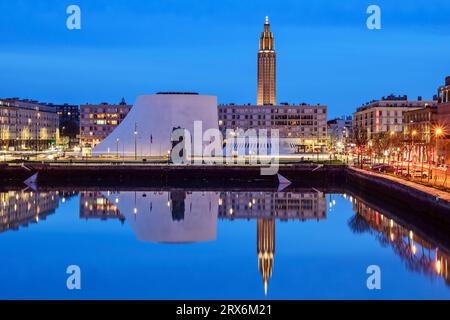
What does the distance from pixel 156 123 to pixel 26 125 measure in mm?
39678

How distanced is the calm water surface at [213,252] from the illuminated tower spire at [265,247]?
0.13 feet

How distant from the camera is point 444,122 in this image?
50.9m

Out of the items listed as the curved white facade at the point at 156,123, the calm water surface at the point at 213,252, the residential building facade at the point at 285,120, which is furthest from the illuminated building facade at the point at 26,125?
the calm water surface at the point at 213,252

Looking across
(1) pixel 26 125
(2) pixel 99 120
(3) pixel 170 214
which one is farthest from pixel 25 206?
(1) pixel 26 125

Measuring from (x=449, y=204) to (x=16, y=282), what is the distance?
547 inches

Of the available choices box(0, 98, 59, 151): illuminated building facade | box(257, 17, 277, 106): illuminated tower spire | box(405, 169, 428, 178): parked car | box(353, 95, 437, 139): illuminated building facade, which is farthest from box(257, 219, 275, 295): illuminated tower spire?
box(257, 17, 277, 106): illuminated tower spire

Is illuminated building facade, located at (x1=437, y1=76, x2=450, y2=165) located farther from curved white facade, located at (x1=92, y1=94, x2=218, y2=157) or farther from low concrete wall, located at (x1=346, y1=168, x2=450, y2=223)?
curved white facade, located at (x1=92, y1=94, x2=218, y2=157)

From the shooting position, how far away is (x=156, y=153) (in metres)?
67.6

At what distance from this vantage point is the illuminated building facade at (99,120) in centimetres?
9138

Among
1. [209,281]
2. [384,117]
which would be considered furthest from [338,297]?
[384,117]

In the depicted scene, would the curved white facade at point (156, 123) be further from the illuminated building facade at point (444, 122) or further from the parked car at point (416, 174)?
the parked car at point (416, 174)

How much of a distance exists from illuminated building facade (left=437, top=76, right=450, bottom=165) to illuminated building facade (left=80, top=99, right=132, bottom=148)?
161 feet

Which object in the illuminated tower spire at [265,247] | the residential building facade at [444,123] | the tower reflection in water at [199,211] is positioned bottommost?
the illuminated tower spire at [265,247]

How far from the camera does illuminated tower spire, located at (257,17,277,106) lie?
103 meters
